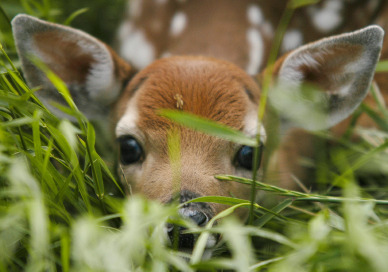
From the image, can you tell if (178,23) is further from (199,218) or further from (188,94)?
(199,218)

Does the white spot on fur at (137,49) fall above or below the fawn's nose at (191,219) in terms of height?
below

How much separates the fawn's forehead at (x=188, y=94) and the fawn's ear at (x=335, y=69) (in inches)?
7.1

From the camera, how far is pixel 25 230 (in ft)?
→ 4.10

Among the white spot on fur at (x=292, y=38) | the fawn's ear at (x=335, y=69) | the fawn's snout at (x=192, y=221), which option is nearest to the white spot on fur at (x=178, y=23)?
the white spot on fur at (x=292, y=38)

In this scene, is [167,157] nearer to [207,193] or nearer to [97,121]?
[207,193]

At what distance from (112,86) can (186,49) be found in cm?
74

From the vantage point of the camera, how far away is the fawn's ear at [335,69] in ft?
6.09

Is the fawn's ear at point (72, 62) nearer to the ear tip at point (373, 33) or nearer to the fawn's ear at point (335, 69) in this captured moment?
the fawn's ear at point (335, 69)

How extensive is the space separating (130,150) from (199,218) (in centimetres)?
59

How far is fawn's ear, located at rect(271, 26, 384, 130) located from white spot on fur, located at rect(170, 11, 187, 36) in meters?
1.13

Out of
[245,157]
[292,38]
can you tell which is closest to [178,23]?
[292,38]

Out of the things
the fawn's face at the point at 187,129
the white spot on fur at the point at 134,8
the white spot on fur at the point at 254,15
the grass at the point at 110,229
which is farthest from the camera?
the white spot on fur at the point at 134,8

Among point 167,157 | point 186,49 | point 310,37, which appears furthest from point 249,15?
point 167,157

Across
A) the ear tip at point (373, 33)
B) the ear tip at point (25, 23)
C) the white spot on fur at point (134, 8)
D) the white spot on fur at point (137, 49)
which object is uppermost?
the ear tip at point (373, 33)
